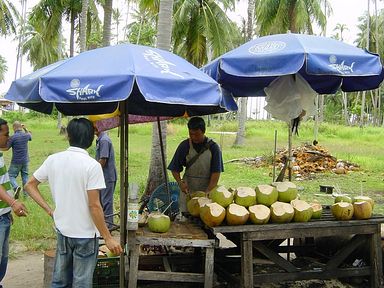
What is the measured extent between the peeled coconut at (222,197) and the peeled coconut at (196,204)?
4.1 inches

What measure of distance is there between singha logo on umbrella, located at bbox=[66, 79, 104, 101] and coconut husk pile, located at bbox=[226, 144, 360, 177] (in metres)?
13.1

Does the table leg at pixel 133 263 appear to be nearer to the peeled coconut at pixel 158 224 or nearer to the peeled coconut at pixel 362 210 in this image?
the peeled coconut at pixel 158 224

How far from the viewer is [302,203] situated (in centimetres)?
467

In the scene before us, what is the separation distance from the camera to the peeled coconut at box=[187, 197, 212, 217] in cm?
479

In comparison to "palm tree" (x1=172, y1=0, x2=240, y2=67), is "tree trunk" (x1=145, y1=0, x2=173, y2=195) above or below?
below

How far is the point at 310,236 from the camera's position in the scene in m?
4.69

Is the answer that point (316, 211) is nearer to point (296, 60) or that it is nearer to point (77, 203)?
point (296, 60)

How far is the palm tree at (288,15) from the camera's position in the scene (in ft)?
73.9

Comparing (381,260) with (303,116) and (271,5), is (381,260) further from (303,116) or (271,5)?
(271,5)

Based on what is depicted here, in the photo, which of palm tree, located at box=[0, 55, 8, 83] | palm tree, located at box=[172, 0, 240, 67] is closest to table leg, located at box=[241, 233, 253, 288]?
palm tree, located at box=[172, 0, 240, 67]

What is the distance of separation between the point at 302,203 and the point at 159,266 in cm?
171

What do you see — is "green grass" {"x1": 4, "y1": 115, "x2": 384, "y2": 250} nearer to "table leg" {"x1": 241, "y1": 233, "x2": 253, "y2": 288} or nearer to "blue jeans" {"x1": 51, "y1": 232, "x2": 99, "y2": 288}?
"table leg" {"x1": 241, "y1": 233, "x2": 253, "y2": 288}

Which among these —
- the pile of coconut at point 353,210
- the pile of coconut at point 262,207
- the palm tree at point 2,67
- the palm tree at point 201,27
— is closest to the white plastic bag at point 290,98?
the pile of coconut at point 262,207

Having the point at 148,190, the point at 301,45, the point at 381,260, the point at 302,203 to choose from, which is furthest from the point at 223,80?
the point at 148,190
